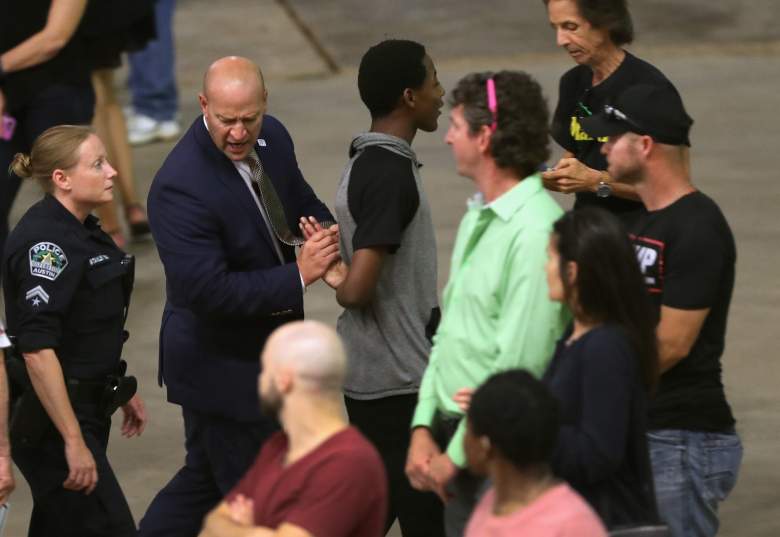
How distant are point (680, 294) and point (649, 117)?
1.46ft

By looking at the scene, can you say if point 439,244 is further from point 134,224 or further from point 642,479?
point 642,479

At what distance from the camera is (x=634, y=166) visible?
13.2 ft

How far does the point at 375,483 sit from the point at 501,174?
917 millimetres

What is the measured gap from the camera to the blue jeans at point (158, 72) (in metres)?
10.5

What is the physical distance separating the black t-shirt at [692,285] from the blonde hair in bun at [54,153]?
1.69 meters

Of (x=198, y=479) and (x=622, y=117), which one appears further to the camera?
(x=198, y=479)

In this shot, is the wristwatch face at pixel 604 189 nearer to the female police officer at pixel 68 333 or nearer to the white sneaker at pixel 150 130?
the female police officer at pixel 68 333

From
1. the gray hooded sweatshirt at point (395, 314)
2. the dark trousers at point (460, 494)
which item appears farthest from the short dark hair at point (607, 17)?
the dark trousers at point (460, 494)

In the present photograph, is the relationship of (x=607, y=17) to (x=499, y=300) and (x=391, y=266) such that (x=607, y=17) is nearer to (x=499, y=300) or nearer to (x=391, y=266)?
(x=391, y=266)

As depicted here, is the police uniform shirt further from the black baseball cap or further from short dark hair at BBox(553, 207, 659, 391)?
short dark hair at BBox(553, 207, 659, 391)

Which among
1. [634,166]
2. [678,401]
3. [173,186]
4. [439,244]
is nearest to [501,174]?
[634,166]

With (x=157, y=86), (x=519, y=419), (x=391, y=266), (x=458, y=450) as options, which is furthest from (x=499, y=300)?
(x=157, y=86)

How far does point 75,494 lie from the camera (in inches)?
186

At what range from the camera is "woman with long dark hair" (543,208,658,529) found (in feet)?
11.3
